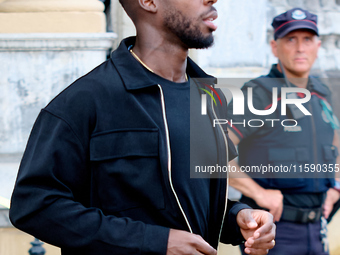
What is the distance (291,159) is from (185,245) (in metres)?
1.51

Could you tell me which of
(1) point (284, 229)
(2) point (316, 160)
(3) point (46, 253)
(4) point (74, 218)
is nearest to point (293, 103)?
(2) point (316, 160)

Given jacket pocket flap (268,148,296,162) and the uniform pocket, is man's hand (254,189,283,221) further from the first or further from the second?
jacket pocket flap (268,148,296,162)

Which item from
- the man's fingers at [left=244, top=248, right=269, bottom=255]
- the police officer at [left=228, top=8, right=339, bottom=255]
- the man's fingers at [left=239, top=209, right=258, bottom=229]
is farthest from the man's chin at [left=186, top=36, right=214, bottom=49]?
the police officer at [left=228, top=8, right=339, bottom=255]

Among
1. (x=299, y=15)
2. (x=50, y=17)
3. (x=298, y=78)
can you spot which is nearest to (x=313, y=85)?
(x=298, y=78)

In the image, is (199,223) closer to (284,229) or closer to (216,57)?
(284,229)

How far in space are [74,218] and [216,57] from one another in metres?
2.52

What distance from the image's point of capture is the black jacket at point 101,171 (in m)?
1.55

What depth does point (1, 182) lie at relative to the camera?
367 centimetres

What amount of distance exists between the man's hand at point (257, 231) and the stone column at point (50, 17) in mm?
2361

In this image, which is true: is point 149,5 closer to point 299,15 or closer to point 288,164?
point 288,164

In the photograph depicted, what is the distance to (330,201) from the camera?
3.02 m

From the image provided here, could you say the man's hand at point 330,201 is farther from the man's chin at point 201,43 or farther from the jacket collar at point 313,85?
the man's chin at point 201,43

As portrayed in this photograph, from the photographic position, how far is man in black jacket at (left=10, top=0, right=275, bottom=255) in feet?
5.12

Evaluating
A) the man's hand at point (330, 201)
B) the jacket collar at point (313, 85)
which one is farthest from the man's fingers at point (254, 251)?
the jacket collar at point (313, 85)
